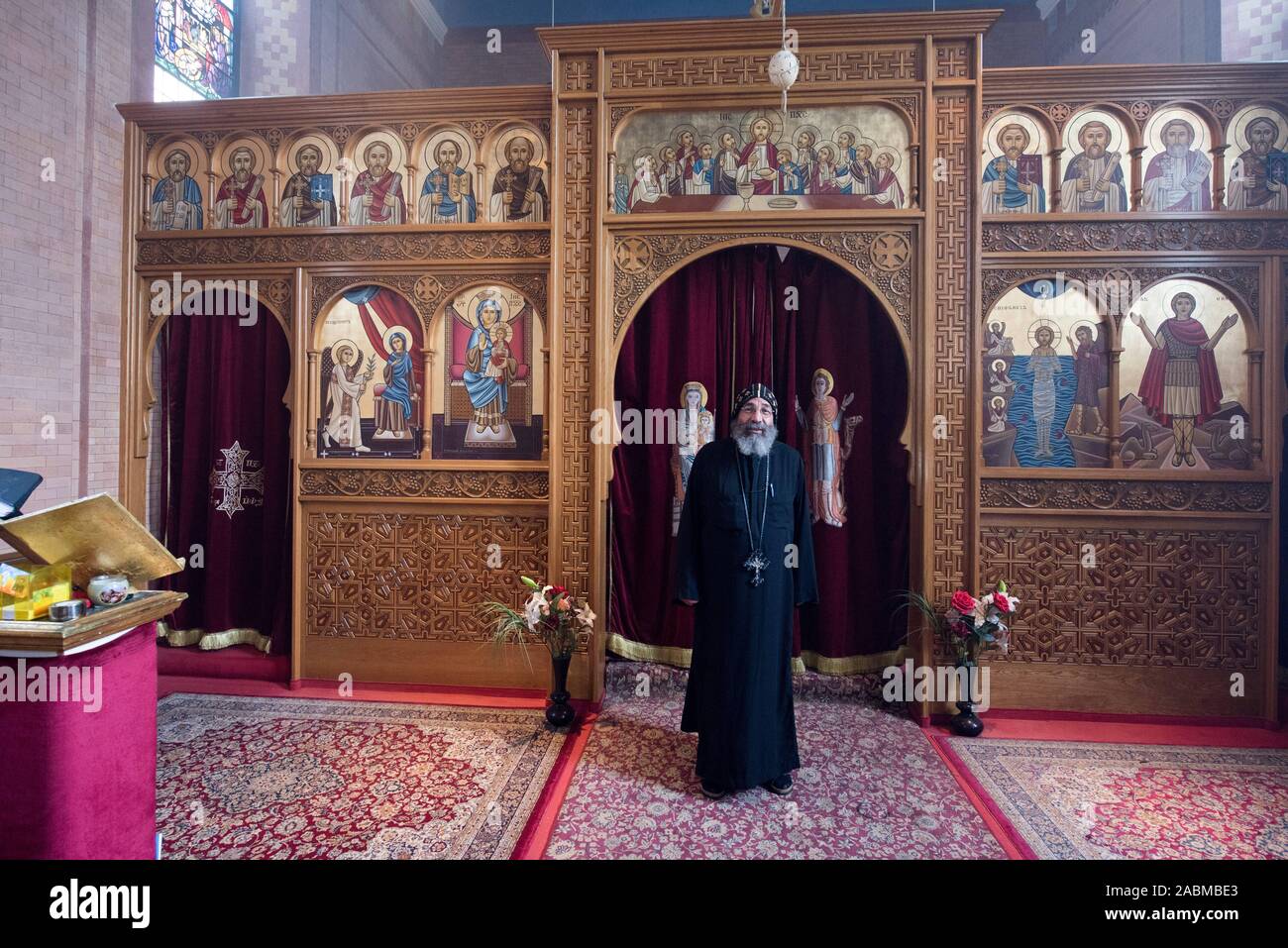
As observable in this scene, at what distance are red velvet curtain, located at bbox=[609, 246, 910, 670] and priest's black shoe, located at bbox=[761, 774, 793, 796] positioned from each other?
1.30 meters

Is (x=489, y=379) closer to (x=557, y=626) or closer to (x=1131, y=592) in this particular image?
(x=557, y=626)

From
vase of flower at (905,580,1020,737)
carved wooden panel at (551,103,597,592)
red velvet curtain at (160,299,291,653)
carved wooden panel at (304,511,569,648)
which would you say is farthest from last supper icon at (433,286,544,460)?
vase of flower at (905,580,1020,737)

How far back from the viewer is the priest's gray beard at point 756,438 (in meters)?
3.07

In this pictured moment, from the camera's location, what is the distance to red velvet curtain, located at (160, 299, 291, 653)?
14.7 feet

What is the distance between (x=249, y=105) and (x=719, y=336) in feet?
13.6

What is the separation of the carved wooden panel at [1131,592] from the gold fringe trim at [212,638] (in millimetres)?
5629

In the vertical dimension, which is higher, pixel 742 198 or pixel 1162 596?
pixel 742 198

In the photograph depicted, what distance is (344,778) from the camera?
3180 mm

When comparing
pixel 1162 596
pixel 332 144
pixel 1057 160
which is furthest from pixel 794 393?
pixel 332 144

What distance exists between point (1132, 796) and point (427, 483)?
488cm

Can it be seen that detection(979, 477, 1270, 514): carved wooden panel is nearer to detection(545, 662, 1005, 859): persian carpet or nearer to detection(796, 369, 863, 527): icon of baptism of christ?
detection(796, 369, 863, 527): icon of baptism of christ

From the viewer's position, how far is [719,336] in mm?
4336

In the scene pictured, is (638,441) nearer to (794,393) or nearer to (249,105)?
(794,393)

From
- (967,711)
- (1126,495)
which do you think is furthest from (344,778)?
(1126,495)
